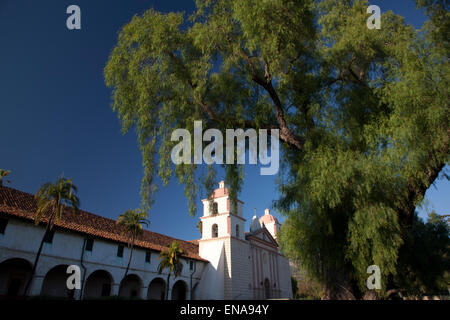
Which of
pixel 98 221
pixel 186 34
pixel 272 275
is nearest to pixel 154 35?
pixel 186 34

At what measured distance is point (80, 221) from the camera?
71.3ft

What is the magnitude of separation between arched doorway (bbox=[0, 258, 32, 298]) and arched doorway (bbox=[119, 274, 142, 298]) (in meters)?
8.02

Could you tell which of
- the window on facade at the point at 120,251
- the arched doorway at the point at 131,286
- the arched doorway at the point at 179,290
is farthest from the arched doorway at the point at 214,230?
the window on facade at the point at 120,251

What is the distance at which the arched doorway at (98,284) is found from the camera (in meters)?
21.4

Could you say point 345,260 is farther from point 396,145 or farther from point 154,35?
point 154,35

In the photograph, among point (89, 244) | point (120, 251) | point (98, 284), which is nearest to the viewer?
point (89, 244)

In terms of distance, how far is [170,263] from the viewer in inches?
985

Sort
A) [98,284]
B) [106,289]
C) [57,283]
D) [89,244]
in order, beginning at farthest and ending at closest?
[106,289]
[98,284]
[89,244]
[57,283]

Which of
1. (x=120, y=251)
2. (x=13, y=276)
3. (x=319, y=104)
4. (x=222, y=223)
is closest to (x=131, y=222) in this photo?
(x=120, y=251)

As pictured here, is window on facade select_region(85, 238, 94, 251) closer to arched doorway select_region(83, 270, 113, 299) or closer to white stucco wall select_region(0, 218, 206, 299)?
white stucco wall select_region(0, 218, 206, 299)

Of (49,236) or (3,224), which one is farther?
(49,236)

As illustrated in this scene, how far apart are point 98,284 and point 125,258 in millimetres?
2546

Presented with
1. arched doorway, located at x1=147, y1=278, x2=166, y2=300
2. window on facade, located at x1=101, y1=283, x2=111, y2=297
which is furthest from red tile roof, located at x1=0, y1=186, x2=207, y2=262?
window on facade, located at x1=101, y1=283, x2=111, y2=297

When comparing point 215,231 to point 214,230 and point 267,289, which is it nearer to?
point 214,230
